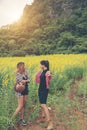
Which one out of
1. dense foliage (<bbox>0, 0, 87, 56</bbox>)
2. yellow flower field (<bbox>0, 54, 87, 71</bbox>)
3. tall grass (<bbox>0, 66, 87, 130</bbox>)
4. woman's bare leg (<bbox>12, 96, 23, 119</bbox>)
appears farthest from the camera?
dense foliage (<bbox>0, 0, 87, 56</bbox>)

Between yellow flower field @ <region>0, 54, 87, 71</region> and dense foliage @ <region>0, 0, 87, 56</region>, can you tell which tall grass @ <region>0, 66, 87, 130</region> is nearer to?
yellow flower field @ <region>0, 54, 87, 71</region>

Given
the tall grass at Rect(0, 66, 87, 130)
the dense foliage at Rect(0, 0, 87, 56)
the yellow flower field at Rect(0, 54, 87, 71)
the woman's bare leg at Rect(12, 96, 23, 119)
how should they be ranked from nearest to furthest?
the tall grass at Rect(0, 66, 87, 130) → the woman's bare leg at Rect(12, 96, 23, 119) → the yellow flower field at Rect(0, 54, 87, 71) → the dense foliage at Rect(0, 0, 87, 56)

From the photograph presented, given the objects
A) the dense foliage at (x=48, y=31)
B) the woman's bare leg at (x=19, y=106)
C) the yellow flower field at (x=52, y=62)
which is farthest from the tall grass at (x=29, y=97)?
the dense foliage at (x=48, y=31)

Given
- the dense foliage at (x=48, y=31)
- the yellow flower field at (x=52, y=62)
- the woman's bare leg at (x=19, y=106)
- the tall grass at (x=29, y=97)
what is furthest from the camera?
the dense foliage at (x=48, y=31)

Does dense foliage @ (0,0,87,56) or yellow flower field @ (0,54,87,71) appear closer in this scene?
yellow flower field @ (0,54,87,71)

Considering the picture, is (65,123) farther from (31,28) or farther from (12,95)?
(31,28)

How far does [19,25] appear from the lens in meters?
54.2

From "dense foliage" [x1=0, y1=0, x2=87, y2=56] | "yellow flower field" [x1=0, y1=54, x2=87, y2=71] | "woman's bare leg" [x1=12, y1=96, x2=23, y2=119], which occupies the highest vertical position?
"dense foliage" [x1=0, y1=0, x2=87, y2=56]

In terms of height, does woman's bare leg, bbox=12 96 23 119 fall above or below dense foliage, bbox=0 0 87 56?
below

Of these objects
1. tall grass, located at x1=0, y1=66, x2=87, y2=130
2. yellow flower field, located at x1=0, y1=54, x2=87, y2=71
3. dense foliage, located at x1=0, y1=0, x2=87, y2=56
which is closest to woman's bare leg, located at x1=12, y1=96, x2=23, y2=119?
tall grass, located at x1=0, y1=66, x2=87, y2=130

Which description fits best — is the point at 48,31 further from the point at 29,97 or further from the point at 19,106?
the point at 19,106

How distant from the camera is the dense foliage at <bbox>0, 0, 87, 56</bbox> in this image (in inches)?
1539

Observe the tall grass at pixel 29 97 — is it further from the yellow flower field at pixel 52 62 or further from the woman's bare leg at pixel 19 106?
the yellow flower field at pixel 52 62

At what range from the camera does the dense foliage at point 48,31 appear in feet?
128
